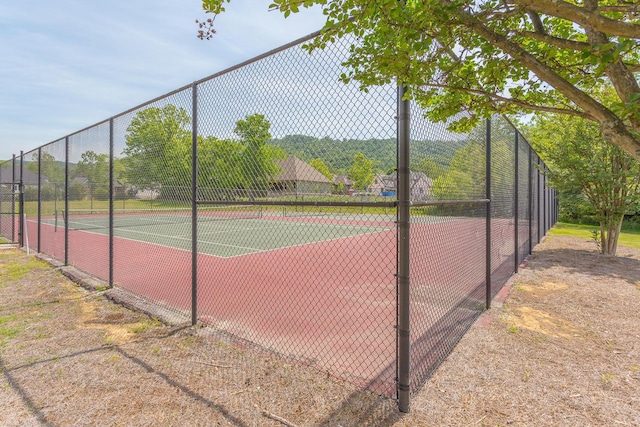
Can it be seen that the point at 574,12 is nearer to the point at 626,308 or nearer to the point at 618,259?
the point at 626,308

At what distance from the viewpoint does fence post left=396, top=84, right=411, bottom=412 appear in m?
2.33

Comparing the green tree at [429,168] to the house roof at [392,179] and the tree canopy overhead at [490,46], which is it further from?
the tree canopy overhead at [490,46]

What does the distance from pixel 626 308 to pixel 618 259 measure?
15.9ft

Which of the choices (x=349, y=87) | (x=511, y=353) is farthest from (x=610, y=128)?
(x=511, y=353)

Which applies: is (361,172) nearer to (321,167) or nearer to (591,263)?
(321,167)

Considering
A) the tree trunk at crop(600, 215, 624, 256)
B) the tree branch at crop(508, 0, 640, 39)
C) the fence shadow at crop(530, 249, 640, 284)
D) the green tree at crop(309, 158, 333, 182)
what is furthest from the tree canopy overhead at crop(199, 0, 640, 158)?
the tree trunk at crop(600, 215, 624, 256)

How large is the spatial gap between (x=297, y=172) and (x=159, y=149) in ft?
8.96

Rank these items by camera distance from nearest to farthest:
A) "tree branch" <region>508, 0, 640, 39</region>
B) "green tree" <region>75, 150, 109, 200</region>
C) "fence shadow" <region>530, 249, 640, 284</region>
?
"tree branch" <region>508, 0, 640, 39</region> → "green tree" <region>75, 150, 109, 200</region> → "fence shadow" <region>530, 249, 640, 284</region>

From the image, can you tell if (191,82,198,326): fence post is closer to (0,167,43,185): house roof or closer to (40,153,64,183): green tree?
(40,153,64,183): green tree

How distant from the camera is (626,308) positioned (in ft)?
15.4

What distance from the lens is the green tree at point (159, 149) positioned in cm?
432

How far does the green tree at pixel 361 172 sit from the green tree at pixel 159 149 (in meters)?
2.40

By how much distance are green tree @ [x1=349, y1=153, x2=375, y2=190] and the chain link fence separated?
0.01 metres

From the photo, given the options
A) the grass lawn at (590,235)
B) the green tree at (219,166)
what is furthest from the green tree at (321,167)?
the grass lawn at (590,235)
